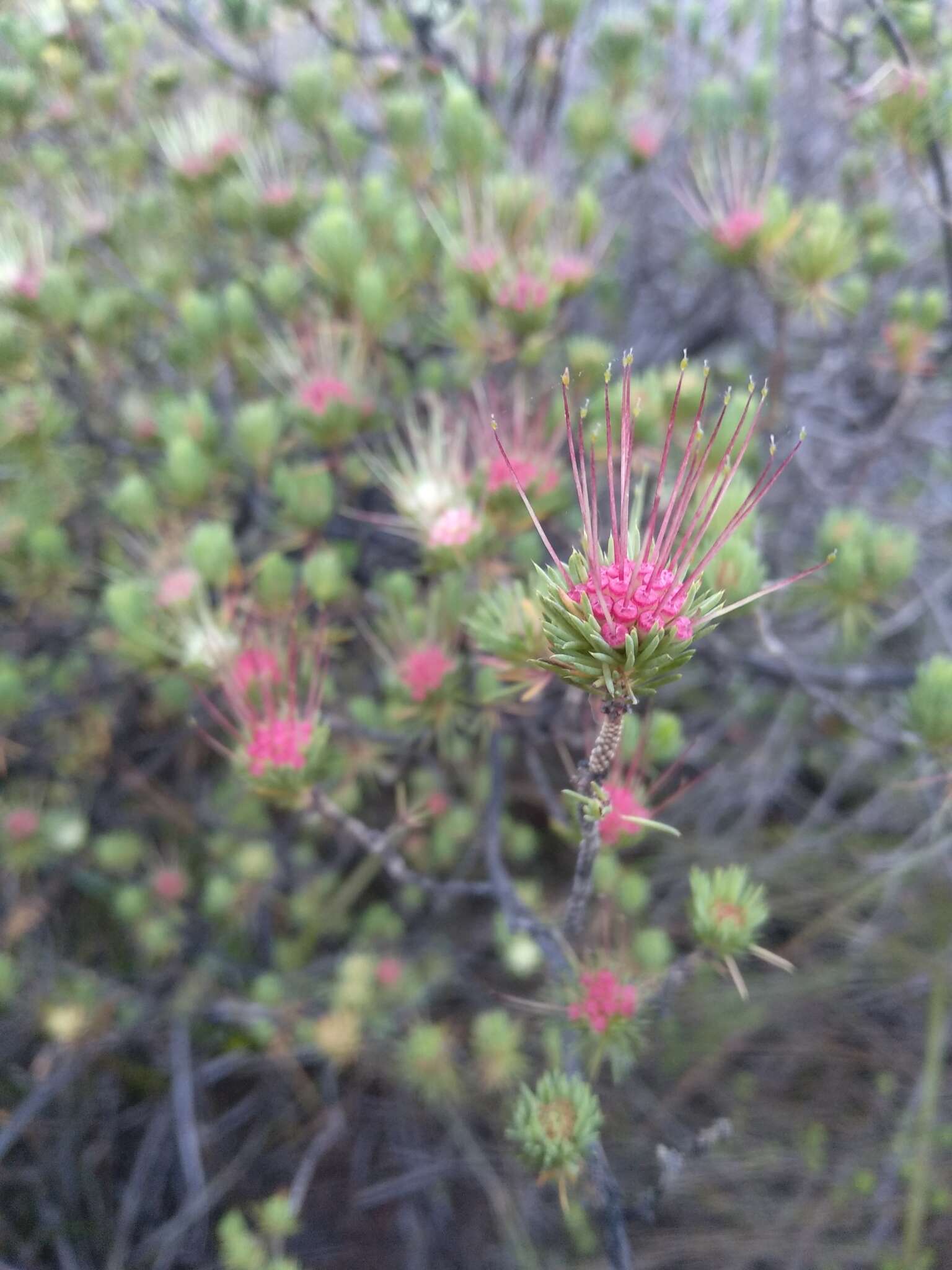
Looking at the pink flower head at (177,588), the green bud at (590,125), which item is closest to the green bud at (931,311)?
the green bud at (590,125)

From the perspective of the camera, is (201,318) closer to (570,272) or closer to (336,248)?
(336,248)

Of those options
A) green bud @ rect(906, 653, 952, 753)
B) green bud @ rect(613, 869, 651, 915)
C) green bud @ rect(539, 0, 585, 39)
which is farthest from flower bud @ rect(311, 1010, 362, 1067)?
green bud @ rect(539, 0, 585, 39)

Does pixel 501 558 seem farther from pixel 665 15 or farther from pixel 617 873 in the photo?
pixel 665 15

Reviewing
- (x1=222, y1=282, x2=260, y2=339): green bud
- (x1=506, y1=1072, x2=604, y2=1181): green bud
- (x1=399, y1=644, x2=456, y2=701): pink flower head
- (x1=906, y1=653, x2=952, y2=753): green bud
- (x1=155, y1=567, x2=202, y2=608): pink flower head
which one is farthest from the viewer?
(x1=222, y1=282, x2=260, y2=339): green bud

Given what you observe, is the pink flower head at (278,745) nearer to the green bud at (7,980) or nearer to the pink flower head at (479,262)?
the pink flower head at (479,262)

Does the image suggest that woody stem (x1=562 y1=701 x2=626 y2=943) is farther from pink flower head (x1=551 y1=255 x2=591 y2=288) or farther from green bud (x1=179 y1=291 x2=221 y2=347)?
green bud (x1=179 y1=291 x2=221 y2=347)

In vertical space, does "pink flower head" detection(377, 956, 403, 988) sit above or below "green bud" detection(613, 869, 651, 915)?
below

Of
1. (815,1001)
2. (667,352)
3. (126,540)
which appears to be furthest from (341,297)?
(815,1001)
